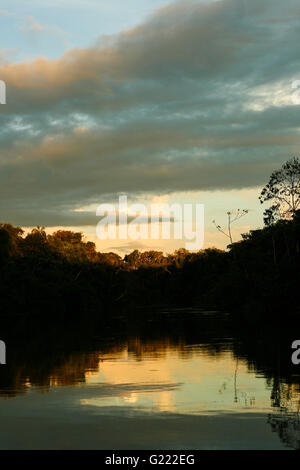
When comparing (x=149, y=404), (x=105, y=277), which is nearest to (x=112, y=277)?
(x=105, y=277)

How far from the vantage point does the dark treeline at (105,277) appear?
183ft

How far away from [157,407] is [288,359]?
1008 cm

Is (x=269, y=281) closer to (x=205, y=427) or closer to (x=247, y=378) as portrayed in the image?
(x=247, y=378)

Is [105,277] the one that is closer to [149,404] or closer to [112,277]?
[112,277]

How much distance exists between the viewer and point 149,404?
15438mm

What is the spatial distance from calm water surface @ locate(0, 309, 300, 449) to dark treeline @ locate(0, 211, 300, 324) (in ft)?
97.7

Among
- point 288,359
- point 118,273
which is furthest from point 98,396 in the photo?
point 118,273

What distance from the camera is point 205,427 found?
1275cm

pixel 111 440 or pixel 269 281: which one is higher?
pixel 269 281

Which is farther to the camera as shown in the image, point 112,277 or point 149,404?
point 112,277

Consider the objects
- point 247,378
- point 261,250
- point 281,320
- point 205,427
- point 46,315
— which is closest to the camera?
point 205,427

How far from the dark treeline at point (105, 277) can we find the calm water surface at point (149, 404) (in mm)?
29782

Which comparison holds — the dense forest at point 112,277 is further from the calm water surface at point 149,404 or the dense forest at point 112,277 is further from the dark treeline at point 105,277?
the calm water surface at point 149,404

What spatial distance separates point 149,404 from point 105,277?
91528mm
